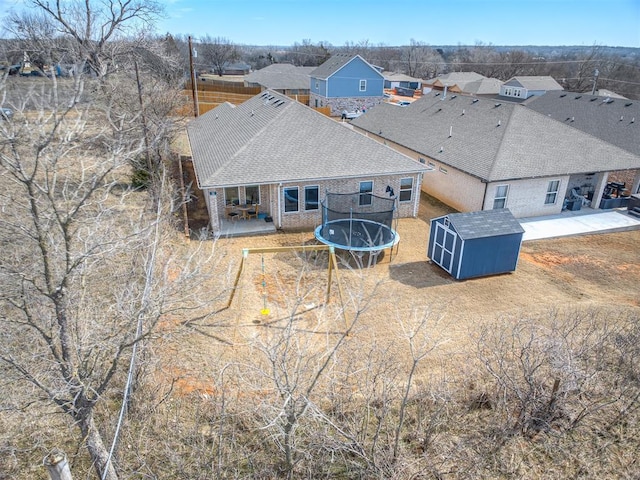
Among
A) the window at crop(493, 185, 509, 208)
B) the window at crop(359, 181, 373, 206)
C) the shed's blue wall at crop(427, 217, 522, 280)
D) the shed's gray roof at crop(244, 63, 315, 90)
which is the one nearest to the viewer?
the shed's blue wall at crop(427, 217, 522, 280)

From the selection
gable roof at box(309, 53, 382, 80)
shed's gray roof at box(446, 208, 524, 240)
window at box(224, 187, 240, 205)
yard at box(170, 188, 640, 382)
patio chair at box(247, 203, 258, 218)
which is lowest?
yard at box(170, 188, 640, 382)

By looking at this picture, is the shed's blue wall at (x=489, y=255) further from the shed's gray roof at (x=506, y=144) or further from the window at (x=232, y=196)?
the window at (x=232, y=196)

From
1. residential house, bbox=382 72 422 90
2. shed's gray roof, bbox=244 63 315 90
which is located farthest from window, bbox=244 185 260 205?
residential house, bbox=382 72 422 90

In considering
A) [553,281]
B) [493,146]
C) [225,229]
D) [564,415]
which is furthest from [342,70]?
[564,415]

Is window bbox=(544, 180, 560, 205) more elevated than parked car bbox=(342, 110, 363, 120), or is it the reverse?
window bbox=(544, 180, 560, 205)

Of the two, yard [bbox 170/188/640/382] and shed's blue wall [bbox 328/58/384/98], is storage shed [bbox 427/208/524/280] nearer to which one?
yard [bbox 170/188/640/382]

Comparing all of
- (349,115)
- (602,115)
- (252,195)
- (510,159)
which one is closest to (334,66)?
(349,115)

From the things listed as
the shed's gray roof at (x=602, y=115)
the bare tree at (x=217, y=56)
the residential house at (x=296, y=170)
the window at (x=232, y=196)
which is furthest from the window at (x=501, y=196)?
the bare tree at (x=217, y=56)
